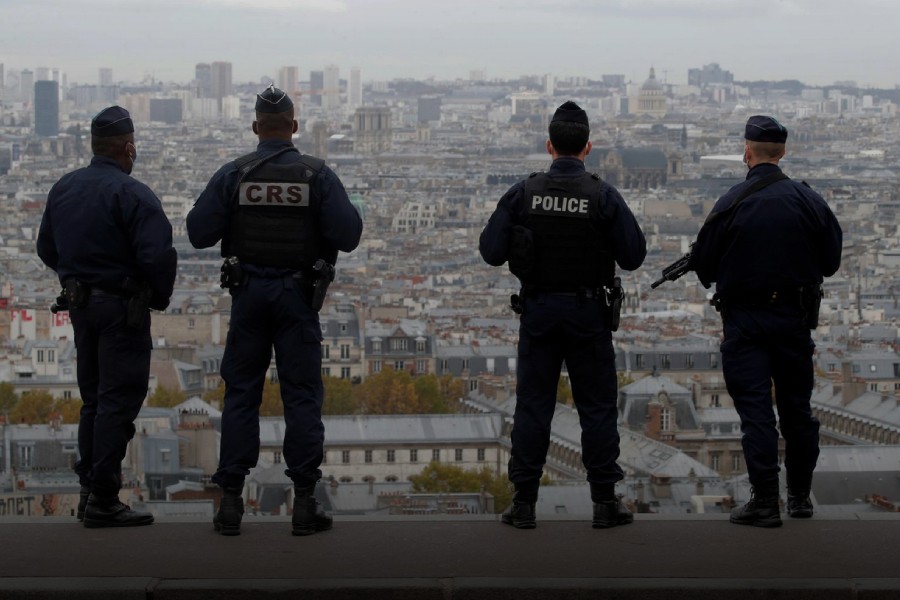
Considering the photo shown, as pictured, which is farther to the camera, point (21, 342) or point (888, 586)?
point (21, 342)

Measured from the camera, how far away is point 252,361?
7156 mm

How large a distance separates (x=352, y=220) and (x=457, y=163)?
577 ft

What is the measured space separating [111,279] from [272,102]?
66 centimetres

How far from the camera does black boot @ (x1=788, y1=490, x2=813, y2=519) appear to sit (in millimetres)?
7230

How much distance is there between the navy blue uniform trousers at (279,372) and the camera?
7078 millimetres

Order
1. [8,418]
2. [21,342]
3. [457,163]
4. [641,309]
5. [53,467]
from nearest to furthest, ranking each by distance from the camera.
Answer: [53,467] < [8,418] < [21,342] < [641,309] < [457,163]

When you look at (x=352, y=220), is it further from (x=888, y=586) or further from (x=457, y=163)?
(x=457, y=163)

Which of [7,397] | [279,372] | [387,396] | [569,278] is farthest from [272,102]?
[387,396]

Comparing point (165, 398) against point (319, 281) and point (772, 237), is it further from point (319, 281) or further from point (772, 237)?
point (772, 237)

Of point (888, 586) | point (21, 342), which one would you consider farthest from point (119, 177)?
point (21, 342)

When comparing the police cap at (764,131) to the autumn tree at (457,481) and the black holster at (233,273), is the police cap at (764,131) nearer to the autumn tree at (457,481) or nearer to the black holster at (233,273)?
the black holster at (233,273)

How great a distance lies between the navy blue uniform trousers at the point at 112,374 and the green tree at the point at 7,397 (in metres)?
36.1

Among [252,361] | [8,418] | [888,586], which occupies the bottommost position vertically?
[8,418]

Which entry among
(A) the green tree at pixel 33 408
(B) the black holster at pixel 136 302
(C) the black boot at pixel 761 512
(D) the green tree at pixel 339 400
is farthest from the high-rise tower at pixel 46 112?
(C) the black boot at pixel 761 512
